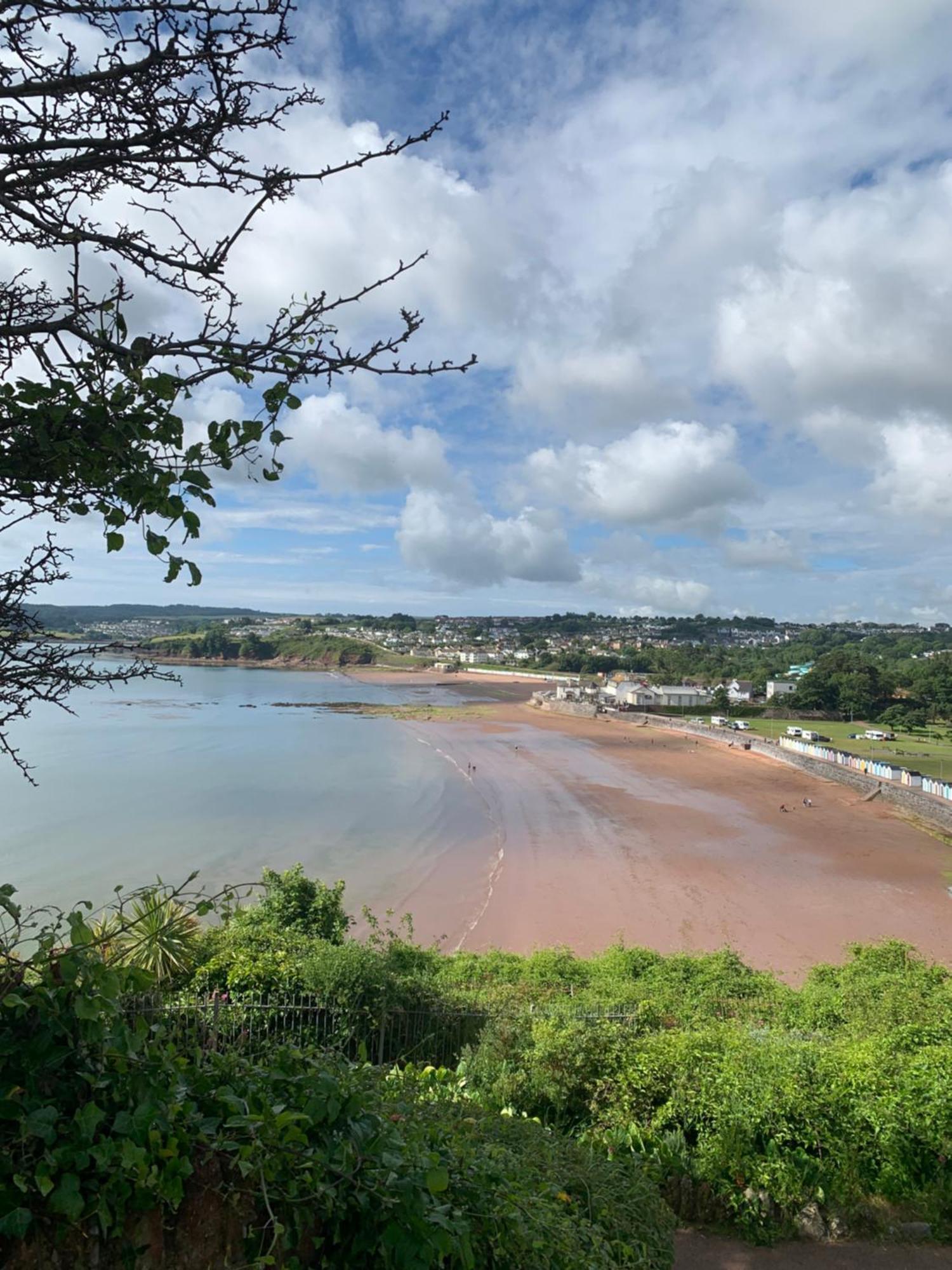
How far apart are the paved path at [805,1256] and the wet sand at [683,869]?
33.3ft

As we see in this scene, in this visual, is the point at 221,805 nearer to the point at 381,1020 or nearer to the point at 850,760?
the point at 381,1020

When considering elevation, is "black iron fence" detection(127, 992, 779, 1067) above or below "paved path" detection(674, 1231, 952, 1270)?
below

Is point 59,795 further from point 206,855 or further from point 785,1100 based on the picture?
point 785,1100

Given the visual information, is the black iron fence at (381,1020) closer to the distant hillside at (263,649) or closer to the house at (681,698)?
the house at (681,698)

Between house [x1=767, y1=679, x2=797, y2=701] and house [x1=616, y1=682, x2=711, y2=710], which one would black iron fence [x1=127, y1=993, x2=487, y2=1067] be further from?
house [x1=767, y1=679, x2=797, y2=701]

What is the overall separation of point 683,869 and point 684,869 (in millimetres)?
73

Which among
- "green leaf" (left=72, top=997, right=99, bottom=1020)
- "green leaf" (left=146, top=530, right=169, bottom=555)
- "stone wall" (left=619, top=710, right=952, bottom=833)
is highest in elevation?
"green leaf" (left=146, top=530, right=169, bottom=555)

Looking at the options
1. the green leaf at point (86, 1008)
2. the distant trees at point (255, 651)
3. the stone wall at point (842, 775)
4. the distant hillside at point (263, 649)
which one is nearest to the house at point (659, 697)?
the stone wall at point (842, 775)

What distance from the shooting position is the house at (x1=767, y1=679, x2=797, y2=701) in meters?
76.6

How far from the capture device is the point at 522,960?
13047mm

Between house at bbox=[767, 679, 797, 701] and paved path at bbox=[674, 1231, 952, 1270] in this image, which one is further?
house at bbox=[767, 679, 797, 701]

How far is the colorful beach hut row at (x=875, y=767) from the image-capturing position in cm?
3428

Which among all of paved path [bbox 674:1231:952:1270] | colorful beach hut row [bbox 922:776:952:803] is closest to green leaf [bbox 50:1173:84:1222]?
paved path [bbox 674:1231:952:1270]

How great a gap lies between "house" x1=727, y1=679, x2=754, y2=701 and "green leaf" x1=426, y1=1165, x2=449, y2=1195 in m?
76.1
